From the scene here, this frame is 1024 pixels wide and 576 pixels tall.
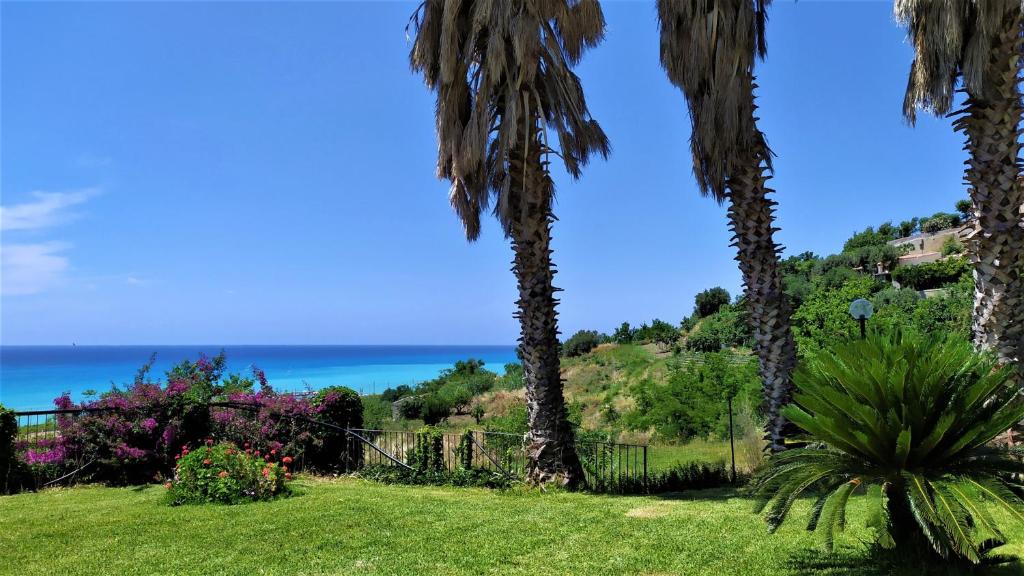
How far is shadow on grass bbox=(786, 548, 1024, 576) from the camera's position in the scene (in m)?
4.48

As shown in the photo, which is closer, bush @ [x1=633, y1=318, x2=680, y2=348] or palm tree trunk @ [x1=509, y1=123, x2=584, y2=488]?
palm tree trunk @ [x1=509, y1=123, x2=584, y2=488]

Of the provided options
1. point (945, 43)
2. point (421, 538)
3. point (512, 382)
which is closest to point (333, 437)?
point (421, 538)

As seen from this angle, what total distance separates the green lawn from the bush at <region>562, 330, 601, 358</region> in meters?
45.8

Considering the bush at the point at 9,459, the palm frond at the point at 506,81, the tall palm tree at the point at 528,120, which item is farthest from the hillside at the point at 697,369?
the bush at the point at 9,459

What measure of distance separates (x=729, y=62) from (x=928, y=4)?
2.82 m

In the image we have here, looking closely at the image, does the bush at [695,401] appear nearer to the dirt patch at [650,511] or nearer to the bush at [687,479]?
the bush at [687,479]

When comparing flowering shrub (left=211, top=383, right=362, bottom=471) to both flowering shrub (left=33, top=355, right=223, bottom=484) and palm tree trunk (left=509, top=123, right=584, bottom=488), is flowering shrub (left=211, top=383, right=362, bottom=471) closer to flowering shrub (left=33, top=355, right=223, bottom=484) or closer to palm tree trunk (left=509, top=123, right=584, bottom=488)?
flowering shrub (left=33, top=355, right=223, bottom=484)

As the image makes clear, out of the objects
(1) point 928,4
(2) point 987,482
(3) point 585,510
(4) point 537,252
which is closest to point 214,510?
(3) point 585,510

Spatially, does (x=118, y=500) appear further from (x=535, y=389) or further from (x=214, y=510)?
(x=535, y=389)

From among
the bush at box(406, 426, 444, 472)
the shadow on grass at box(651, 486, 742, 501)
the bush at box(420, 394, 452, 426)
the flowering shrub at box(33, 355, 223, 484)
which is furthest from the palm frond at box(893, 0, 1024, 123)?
the bush at box(420, 394, 452, 426)

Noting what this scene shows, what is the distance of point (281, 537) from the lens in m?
6.86

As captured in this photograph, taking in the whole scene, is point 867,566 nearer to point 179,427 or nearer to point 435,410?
point 179,427

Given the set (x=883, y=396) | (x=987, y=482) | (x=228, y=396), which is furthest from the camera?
(x=228, y=396)

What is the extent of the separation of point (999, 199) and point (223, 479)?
1162 centimetres
